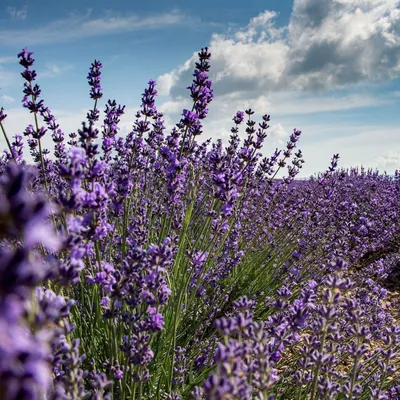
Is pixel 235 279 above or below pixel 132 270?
below

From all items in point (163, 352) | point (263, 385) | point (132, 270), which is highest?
point (132, 270)

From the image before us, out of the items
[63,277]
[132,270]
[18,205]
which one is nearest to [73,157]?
[63,277]

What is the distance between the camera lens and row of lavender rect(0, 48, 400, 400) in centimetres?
62

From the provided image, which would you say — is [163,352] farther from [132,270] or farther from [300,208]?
[300,208]

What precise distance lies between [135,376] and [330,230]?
17.0 feet

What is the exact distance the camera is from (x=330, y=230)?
6.45 m

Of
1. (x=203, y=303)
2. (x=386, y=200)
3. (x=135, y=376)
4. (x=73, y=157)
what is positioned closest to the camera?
(x=73, y=157)

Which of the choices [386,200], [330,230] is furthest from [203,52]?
[386,200]

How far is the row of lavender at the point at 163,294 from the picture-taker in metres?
0.62

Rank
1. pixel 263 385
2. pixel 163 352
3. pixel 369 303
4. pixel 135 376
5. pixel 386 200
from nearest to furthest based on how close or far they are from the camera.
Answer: pixel 263 385
pixel 135 376
pixel 163 352
pixel 369 303
pixel 386 200

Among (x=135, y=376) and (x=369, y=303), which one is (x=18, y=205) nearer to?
(x=135, y=376)

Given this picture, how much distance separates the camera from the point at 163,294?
1999 mm

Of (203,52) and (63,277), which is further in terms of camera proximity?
(203,52)

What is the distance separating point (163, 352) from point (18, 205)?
9.18 ft
